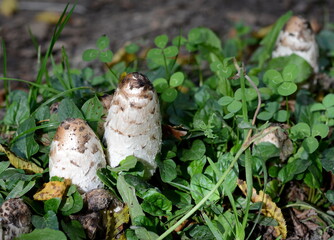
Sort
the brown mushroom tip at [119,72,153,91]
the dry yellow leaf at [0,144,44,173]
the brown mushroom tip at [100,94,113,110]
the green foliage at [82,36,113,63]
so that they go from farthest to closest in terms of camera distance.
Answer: the green foliage at [82,36,113,63]
the brown mushroom tip at [100,94,113,110]
the dry yellow leaf at [0,144,44,173]
the brown mushroom tip at [119,72,153,91]

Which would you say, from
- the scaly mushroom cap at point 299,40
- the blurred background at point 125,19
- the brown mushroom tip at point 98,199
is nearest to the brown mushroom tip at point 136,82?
the brown mushroom tip at point 98,199

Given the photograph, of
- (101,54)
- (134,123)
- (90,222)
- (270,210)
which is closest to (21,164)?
(90,222)

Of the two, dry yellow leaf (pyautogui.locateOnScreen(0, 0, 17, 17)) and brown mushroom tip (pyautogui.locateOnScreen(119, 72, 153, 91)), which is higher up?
brown mushroom tip (pyautogui.locateOnScreen(119, 72, 153, 91))

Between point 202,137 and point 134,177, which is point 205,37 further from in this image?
point 134,177

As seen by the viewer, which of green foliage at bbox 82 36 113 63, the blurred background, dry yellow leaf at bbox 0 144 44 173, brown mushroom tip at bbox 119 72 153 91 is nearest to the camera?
brown mushroom tip at bbox 119 72 153 91

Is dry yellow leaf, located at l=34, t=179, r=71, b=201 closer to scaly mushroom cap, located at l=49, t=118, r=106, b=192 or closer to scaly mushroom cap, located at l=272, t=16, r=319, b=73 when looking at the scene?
scaly mushroom cap, located at l=49, t=118, r=106, b=192

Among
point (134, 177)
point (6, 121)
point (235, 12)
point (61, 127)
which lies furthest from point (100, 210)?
point (235, 12)

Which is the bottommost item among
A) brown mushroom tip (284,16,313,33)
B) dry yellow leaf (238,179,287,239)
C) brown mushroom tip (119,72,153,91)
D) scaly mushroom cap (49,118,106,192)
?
dry yellow leaf (238,179,287,239)

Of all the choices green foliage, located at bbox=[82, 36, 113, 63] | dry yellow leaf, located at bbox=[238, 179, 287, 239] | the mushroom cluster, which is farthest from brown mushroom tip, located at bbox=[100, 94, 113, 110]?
dry yellow leaf, located at bbox=[238, 179, 287, 239]
